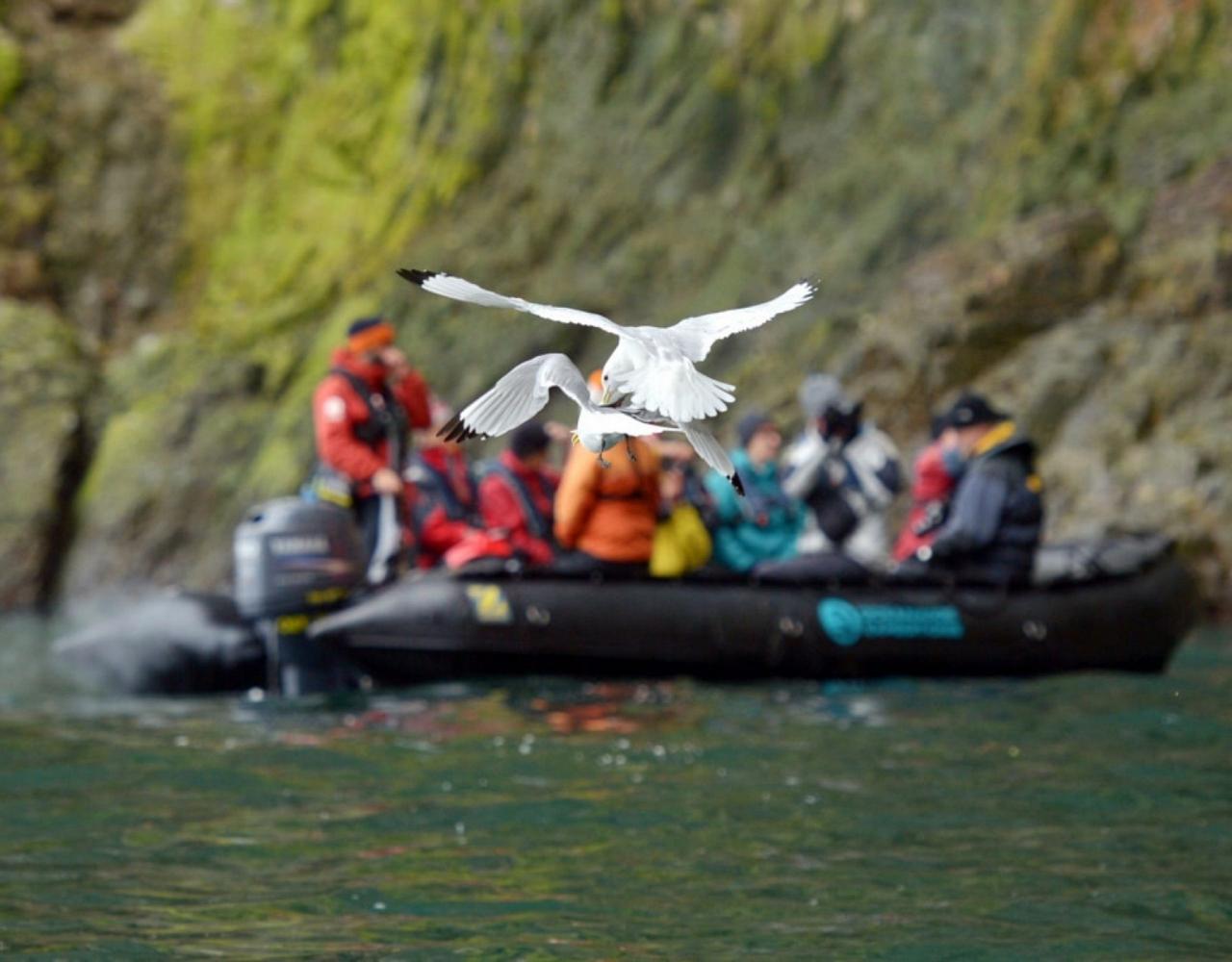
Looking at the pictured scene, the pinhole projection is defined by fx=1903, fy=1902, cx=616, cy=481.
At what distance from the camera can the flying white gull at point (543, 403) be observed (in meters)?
3.76

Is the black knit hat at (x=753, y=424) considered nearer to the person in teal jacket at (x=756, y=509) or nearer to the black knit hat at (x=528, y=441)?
the person in teal jacket at (x=756, y=509)

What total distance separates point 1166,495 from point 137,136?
1569 cm

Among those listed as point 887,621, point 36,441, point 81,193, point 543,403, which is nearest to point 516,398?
point 543,403

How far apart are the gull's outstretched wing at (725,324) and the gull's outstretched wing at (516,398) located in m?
0.23

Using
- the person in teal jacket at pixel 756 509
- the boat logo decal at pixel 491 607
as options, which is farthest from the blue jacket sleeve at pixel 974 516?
the boat logo decal at pixel 491 607

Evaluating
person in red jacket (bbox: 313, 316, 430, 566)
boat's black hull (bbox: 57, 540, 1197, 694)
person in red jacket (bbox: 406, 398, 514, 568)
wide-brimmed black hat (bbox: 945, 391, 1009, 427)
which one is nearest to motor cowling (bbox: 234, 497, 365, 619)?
boat's black hull (bbox: 57, 540, 1197, 694)

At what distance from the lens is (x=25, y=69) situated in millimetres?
24594

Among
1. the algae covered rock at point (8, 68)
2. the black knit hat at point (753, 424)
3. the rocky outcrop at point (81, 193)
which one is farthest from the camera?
the algae covered rock at point (8, 68)

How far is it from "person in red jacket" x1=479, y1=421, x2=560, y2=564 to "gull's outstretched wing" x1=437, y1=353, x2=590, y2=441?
6785 millimetres


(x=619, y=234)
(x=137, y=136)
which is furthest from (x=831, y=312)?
(x=137, y=136)

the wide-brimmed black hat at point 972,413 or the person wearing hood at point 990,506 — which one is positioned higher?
the wide-brimmed black hat at point 972,413

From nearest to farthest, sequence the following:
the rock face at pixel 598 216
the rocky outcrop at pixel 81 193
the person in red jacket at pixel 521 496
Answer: the person in red jacket at pixel 521 496, the rock face at pixel 598 216, the rocky outcrop at pixel 81 193

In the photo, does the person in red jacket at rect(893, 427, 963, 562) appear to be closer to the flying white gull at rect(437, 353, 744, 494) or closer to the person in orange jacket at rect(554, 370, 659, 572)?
the person in orange jacket at rect(554, 370, 659, 572)

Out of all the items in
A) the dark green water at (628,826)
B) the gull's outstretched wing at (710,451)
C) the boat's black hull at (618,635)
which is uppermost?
the gull's outstretched wing at (710,451)
